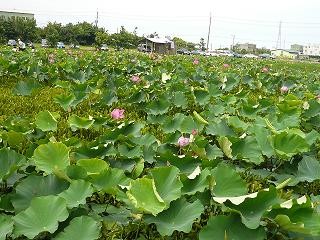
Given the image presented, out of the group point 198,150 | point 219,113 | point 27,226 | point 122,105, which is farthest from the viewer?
point 122,105

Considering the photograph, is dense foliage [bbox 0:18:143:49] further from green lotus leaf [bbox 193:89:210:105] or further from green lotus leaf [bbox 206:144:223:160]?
green lotus leaf [bbox 206:144:223:160]

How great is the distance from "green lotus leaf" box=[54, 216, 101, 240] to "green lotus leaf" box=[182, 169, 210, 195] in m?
0.38

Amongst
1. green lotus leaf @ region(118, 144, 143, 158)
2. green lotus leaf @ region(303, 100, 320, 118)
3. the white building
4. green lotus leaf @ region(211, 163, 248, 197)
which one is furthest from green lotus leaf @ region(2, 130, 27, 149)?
the white building

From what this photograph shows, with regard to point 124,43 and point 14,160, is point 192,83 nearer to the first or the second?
point 14,160

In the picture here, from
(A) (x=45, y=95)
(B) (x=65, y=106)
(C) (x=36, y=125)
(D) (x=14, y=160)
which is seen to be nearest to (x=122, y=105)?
(B) (x=65, y=106)

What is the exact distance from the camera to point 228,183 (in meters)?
1.51

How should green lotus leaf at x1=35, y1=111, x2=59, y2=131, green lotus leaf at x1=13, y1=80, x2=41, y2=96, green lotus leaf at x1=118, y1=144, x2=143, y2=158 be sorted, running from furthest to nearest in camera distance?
green lotus leaf at x1=13, y1=80, x2=41, y2=96 → green lotus leaf at x1=35, y1=111, x2=59, y2=131 → green lotus leaf at x1=118, y1=144, x2=143, y2=158

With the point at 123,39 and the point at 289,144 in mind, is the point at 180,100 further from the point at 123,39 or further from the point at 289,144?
the point at 123,39

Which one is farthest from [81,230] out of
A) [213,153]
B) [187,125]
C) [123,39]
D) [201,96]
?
[123,39]

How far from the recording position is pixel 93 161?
1.54m

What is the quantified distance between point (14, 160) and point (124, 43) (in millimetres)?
38007

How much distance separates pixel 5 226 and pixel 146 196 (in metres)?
0.46

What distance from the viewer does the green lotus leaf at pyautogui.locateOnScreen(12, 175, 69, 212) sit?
1395mm

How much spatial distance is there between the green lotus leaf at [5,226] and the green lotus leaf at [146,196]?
38cm
